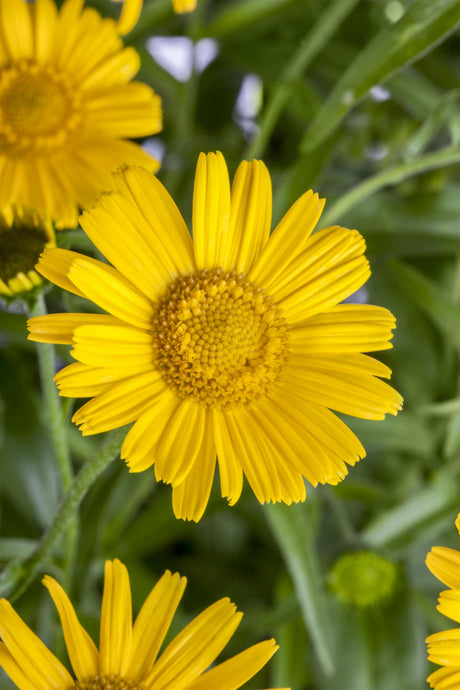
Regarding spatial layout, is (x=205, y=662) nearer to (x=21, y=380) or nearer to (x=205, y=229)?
(x=205, y=229)

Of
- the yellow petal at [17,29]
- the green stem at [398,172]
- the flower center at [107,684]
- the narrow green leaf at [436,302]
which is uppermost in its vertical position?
the yellow petal at [17,29]

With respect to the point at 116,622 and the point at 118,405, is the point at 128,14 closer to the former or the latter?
the point at 118,405

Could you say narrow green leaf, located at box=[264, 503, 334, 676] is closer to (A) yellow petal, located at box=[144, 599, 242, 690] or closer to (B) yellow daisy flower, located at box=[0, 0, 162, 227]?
(A) yellow petal, located at box=[144, 599, 242, 690]

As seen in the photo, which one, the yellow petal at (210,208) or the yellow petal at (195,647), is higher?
the yellow petal at (210,208)

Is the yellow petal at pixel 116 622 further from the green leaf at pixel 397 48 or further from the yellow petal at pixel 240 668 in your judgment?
the green leaf at pixel 397 48

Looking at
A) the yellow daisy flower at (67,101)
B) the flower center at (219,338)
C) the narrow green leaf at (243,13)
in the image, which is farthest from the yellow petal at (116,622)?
the narrow green leaf at (243,13)

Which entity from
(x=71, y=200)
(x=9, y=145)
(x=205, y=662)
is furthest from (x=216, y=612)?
(x=9, y=145)

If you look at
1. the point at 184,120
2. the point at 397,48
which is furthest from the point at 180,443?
the point at 184,120
